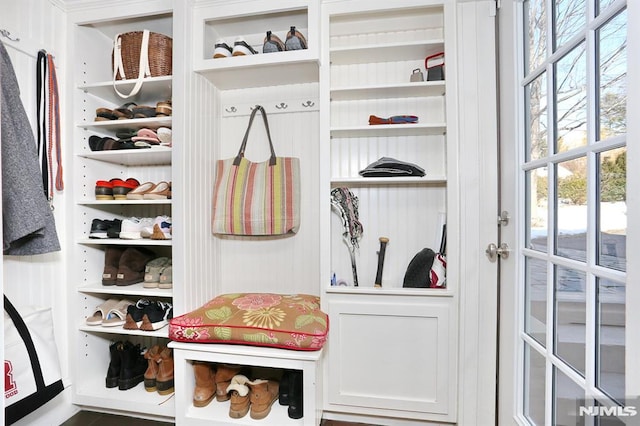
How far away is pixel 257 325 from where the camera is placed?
1.43 metres

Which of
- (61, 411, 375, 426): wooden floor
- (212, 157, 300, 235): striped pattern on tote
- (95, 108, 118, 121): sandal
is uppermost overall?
(95, 108, 118, 121): sandal

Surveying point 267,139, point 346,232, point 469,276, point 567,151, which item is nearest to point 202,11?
point 267,139

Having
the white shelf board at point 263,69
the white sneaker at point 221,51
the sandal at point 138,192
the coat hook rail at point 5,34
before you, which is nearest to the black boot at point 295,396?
the sandal at point 138,192

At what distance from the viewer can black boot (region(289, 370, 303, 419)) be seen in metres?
1.44

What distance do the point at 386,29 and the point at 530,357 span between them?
169 centimetres

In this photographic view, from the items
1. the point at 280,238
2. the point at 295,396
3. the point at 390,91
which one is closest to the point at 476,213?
the point at 390,91

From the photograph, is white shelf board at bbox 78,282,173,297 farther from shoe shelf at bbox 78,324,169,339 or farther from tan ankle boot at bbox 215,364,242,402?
tan ankle boot at bbox 215,364,242,402

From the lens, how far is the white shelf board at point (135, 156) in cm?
165

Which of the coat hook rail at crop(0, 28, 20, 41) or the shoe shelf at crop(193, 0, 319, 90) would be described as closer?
the coat hook rail at crop(0, 28, 20, 41)

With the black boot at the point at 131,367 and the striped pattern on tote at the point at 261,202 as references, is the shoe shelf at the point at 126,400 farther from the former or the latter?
the striped pattern on tote at the point at 261,202

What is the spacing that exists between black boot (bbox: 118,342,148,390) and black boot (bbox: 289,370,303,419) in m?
0.92

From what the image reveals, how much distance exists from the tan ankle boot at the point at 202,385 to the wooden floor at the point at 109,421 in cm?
28

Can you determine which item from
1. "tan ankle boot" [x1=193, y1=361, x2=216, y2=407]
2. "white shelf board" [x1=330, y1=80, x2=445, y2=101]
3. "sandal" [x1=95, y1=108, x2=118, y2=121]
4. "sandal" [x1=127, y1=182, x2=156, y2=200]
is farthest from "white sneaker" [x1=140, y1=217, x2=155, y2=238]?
"white shelf board" [x1=330, y1=80, x2=445, y2=101]

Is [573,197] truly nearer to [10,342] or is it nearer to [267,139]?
[267,139]
